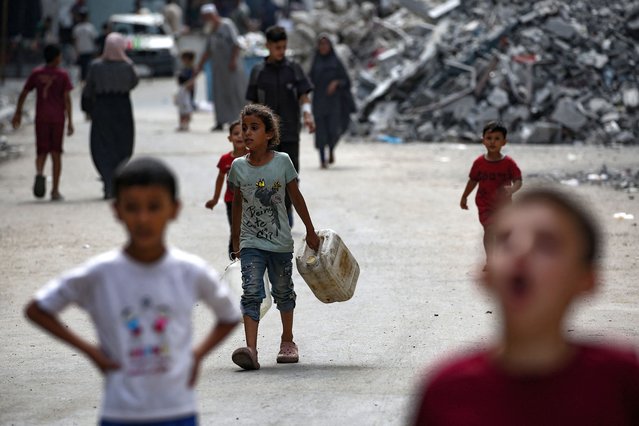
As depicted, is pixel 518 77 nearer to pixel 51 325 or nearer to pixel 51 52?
pixel 51 52

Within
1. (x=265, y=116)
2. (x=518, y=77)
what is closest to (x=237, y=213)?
(x=265, y=116)

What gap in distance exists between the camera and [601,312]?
28.2 feet

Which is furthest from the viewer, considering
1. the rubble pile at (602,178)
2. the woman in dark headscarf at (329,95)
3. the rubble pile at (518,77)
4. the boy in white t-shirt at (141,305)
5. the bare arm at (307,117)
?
the rubble pile at (518,77)

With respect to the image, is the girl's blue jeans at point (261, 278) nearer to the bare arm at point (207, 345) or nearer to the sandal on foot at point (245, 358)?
the sandal on foot at point (245, 358)

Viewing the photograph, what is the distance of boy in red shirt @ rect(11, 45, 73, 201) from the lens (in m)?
15.0

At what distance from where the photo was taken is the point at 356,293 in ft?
31.3

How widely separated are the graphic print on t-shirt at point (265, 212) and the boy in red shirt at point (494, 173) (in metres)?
2.60

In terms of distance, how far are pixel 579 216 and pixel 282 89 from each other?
900 cm

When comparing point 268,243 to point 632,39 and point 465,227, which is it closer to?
point 465,227

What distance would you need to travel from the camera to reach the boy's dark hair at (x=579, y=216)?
2725mm

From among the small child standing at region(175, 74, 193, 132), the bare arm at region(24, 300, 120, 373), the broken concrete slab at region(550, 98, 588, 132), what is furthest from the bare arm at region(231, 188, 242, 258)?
the small child standing at region(175, 74, 193, 132)

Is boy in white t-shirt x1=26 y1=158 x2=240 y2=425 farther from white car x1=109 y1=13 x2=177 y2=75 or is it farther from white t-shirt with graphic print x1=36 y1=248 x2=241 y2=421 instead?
white car x1=109 y1=13 x2=177 y2=75

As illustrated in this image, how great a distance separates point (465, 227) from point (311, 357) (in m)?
5.45

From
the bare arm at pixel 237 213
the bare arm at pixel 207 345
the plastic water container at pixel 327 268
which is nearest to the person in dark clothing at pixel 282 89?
the plastic water container at pixel 327 268
